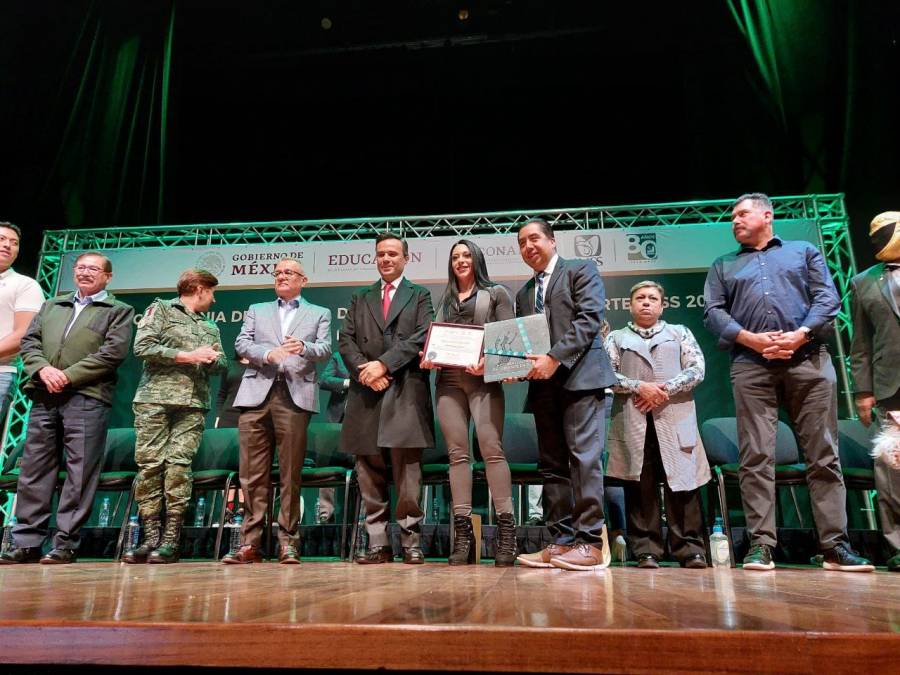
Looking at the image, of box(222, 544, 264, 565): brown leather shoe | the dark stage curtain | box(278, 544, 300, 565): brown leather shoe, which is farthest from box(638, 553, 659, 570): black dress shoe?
the dark stage curtain

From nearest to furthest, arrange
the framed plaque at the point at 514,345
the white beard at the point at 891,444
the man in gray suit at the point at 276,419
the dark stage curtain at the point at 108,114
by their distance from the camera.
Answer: the white beard at the point at 891,444, the framed plaque at the point at 514,345, the man in gray suit at the point at 276,419, the dark stage curtain at the point at 108,114

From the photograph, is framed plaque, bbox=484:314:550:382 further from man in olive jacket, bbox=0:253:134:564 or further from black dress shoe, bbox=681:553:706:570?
man in olive jacket, bbox=0:253:134:564

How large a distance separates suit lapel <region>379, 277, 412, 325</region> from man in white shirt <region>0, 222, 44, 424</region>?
85.6 inches

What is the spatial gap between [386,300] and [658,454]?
170 cm

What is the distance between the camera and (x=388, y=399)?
10.8 feet

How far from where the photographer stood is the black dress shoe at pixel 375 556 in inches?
126

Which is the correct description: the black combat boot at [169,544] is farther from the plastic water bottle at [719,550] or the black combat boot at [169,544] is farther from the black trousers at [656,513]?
the plastic water bottle at [719,550]

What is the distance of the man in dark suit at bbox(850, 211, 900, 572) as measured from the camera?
3.16 metres

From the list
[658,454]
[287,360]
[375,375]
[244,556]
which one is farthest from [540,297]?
[244,556]

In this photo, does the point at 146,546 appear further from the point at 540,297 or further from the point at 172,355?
the point at 540,297

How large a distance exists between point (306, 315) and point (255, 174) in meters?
5.50

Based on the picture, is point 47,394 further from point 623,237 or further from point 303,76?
point 303,76

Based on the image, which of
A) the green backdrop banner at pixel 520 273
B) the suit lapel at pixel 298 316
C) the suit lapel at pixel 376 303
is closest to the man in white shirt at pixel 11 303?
the suit lapel at pixel 298 316

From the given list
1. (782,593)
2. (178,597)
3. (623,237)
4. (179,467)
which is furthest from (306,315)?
(623,237)
